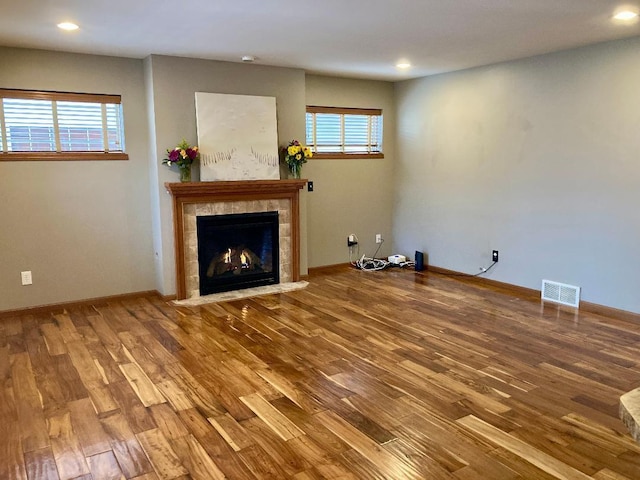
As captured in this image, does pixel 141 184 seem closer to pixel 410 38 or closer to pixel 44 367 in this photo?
pixel 44 367

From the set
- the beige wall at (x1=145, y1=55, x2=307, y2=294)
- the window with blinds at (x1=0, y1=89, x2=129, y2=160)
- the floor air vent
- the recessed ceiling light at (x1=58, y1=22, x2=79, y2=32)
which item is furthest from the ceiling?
the floor air vent

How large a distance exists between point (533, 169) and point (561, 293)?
1253 mm

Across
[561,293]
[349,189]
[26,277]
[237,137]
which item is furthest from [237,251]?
[561,293]

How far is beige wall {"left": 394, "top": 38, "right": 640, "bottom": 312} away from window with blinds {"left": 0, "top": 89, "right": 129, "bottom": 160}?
356 cm

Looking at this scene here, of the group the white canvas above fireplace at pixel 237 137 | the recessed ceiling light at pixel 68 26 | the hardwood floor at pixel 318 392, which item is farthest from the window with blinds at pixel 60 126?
the hardwood floor at pixel 318 392

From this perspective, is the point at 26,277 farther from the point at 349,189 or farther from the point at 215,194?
the point at 349,189

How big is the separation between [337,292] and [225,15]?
2.95 m

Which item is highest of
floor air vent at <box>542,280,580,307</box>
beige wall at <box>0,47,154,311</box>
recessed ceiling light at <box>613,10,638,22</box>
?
recessed ceiling light at <box>613,10,638,22</box>

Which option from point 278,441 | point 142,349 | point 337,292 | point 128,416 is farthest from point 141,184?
point 278,441

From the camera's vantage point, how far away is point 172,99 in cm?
489

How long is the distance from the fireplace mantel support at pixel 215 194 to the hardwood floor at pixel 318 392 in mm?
559

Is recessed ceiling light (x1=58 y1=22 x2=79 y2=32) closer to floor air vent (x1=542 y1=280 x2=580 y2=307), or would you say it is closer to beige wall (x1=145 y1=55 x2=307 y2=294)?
beige wall (x1=145 y1=55 x2=307 y2=294)

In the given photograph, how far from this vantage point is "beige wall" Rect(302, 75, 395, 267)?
616cm

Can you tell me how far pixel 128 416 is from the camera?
2.78 m
